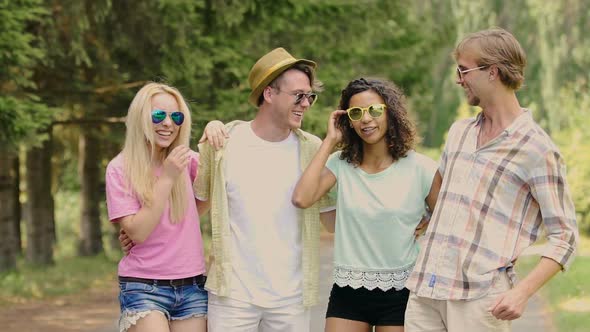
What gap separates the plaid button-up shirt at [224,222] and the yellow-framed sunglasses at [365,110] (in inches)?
13.8

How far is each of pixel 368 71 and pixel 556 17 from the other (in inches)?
358

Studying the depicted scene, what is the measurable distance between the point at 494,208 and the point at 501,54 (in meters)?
0.63

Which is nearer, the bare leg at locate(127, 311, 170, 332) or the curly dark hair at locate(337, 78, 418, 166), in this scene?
the bare leg at locate(127, 311, 170, 332)

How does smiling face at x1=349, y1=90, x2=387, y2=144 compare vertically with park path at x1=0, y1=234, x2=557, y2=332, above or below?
above

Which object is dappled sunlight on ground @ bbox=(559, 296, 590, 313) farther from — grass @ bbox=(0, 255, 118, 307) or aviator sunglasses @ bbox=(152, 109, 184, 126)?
aviator sunglasses @ bbox=(152, 109, 184, 126)

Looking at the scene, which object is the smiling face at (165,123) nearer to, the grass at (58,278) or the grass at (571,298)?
the grass at (571,298)

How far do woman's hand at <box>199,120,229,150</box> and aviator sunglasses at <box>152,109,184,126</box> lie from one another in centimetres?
19

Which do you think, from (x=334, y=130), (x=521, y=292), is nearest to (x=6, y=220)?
(x=334, y=130)

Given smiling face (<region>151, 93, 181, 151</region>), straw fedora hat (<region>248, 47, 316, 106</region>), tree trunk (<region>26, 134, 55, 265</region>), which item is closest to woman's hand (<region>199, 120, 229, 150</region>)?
smiling face (<region>151, 93, 181, 151</region>)

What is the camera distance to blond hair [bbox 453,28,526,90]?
410cm

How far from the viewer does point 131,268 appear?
15.4 ft

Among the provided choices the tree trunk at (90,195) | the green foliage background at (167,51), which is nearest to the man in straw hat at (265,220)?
the green foliage background at (167,51)

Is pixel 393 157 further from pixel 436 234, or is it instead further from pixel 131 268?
pixel 131 268

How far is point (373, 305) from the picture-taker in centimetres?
466
